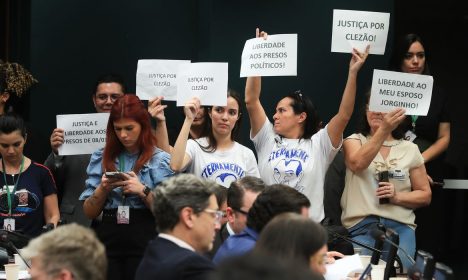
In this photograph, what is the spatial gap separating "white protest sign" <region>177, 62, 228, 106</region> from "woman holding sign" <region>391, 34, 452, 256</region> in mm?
1451

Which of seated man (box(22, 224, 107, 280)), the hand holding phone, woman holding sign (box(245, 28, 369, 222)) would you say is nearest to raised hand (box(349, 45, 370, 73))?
woman holding sign (box(245, 28, 369, 222))

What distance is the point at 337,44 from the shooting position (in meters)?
6.34

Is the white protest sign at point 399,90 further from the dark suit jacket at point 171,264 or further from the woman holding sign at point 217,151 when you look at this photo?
the dark suit jacket at point 171,264

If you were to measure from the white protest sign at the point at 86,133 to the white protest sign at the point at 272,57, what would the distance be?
1.07m

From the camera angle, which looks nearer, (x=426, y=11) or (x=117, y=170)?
(x=117, y=170)

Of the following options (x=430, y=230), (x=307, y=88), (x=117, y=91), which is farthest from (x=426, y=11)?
(x=117, y=91)

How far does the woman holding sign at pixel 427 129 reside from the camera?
677 centimetres

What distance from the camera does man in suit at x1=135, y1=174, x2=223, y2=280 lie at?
3729mm

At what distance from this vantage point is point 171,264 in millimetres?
3637

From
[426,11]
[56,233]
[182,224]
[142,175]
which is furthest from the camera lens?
[426,11]

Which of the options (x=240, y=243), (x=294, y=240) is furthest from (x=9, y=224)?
(x=294, y=240)

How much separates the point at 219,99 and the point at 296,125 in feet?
1.95

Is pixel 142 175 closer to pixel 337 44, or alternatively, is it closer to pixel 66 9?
pixel 337 44

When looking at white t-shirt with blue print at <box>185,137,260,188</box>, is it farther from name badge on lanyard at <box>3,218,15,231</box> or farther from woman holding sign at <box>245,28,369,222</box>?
name badge on lanyard at <box>3,218,15,231</box>
